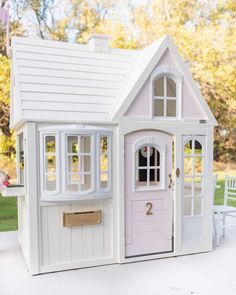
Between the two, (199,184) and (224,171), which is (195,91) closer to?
(199,184)

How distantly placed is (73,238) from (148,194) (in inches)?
47.3

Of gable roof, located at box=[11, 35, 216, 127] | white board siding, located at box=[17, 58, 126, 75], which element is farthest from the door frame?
white board siding, located at box=[17, 58, 126, 75]

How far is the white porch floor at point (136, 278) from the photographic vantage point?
137 inches

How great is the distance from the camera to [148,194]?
440cm

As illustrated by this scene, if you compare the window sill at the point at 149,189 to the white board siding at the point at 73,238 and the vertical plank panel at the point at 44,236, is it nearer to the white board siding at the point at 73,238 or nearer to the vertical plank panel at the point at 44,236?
the white board siding at the point at 73,238

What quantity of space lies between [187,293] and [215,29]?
8977 millimetres

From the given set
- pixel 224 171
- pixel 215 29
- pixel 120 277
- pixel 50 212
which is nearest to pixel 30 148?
pixel 50 212

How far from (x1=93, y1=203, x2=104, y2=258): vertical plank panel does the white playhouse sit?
0.01 m

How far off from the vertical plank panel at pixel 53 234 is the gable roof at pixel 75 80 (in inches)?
47.6

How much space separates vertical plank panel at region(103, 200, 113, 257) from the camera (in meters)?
4.22

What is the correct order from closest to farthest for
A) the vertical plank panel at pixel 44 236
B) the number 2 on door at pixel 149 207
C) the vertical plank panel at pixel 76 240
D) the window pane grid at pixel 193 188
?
the vertical plank panel at pixel 44 236
the vertical plank panel at pixel 76 240
the number 2 on door at pixel 149 207
the window pane grid at pixel 193 188

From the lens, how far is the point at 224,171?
15.6 metres

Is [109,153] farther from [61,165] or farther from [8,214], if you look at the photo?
[8,214]

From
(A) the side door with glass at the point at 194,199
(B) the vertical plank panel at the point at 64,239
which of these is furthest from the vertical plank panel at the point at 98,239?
(A) the side door with glass at the point at 194,199
